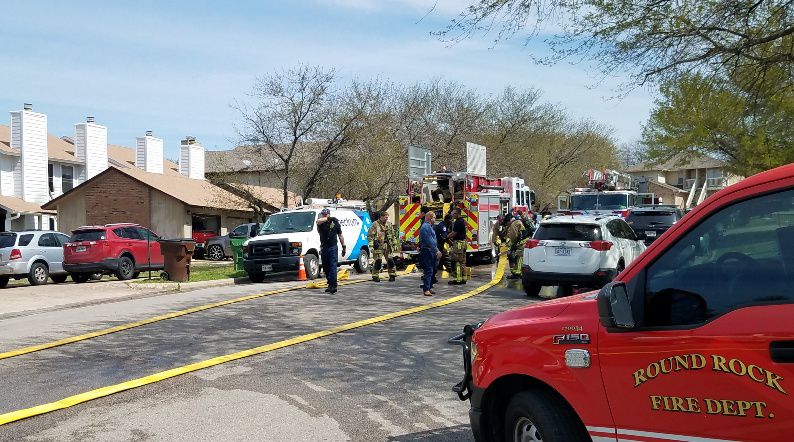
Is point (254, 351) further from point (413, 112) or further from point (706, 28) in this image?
point (413, 112)

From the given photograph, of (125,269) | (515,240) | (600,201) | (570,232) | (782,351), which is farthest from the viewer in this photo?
(600,201)

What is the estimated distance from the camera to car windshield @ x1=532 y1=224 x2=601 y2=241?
43.1 feet

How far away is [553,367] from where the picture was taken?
365cm

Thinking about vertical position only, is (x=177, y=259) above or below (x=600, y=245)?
below

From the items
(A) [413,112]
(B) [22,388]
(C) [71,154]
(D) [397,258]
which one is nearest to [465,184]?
(D) [397,258]

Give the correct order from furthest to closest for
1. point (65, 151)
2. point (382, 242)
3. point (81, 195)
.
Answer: point (65, 151)
point (81, 195)
point (382, 242)

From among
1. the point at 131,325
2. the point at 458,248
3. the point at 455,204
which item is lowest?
the point at 131,325

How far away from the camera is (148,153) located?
46.6 metres

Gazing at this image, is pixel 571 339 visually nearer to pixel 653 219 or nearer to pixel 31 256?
pixel 653 219

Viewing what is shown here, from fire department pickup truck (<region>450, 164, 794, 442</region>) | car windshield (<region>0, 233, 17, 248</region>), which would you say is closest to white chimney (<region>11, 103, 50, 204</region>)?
car windshield (<region>0, 233, 17, 248</region>)

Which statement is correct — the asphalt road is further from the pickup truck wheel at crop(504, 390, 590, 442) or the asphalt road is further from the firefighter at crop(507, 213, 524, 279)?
the firefighter at crop(507, 213, 524, 279)

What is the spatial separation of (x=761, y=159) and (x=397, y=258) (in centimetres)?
1331

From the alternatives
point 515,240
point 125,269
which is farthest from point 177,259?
point 515,240

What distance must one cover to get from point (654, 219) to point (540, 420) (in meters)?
18.7
